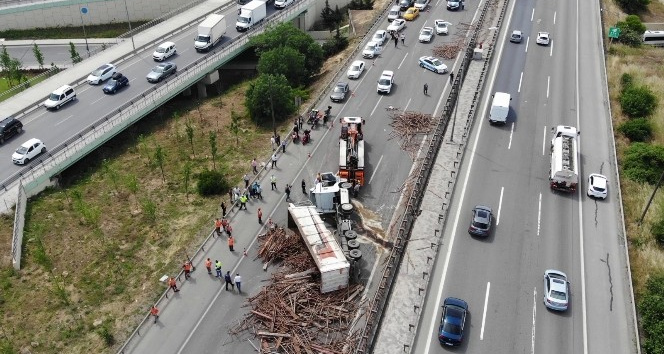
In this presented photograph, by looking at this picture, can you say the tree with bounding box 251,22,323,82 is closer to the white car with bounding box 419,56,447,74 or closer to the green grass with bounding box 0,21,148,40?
the white car with bounding box 419,56,447,74

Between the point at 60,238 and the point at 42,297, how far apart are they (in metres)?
6.75

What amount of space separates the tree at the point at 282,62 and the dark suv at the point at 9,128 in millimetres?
26492

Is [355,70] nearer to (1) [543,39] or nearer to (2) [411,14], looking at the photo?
(2) [411,14]

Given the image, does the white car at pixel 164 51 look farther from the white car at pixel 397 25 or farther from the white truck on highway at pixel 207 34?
the white car at pixel 397 25

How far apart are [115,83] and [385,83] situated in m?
30.8

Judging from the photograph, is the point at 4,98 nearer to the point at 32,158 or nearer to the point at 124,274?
the point at 32,158

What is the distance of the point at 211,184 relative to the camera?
1945 inches

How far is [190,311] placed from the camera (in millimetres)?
36062

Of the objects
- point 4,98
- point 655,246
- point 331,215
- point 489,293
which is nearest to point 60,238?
point 331,215

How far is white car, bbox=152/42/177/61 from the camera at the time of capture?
Result: 230ft

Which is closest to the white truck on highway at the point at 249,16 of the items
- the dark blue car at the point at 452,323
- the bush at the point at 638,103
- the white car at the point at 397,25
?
the white car at the point at 397,25

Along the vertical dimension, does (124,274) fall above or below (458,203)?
below

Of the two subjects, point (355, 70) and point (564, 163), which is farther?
point (355, 70)

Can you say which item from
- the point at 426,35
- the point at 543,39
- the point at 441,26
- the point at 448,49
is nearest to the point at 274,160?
the point at 448,49
